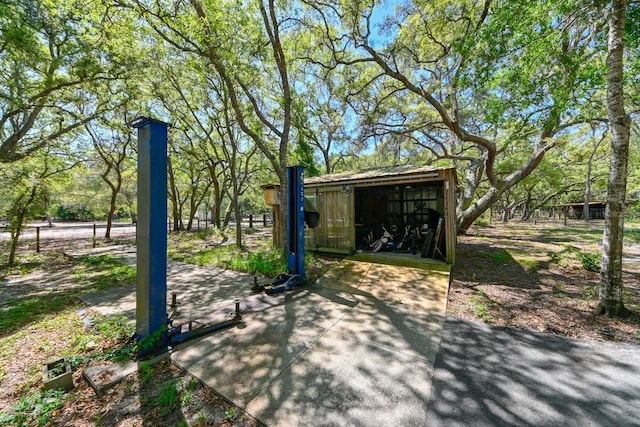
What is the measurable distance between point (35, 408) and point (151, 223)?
62.4 inches

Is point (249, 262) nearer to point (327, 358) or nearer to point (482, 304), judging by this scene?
point (327, 358)

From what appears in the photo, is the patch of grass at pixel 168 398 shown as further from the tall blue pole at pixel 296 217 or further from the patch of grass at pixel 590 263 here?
the patch of grass at pixel 590 263

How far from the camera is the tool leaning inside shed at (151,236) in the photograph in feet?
7.71

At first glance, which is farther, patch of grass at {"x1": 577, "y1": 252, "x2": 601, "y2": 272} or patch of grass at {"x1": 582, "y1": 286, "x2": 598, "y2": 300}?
patch of grass at {"x1": 577, "y1": 252, "x2": 601, "y2": 272}

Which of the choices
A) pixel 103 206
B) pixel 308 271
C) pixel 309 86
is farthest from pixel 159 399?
pixel 103 206

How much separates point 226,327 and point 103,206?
105 feet

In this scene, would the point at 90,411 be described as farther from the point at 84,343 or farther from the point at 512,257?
the point at 512,257

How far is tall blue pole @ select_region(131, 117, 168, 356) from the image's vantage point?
235 cm

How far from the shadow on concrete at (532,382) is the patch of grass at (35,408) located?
112 inches

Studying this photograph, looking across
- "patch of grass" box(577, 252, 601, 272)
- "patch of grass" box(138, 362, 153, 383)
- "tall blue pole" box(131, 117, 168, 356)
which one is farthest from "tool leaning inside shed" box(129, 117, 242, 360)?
"patch of grass" box(577, 252, 601, 272)

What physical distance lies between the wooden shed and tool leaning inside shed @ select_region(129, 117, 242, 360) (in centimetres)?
521

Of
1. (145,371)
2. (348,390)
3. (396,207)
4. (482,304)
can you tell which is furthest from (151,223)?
(396,207)

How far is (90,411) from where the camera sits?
5.93 feet

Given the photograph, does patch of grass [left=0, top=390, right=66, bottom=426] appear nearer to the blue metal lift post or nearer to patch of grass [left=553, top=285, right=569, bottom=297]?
the blue metal lift post
